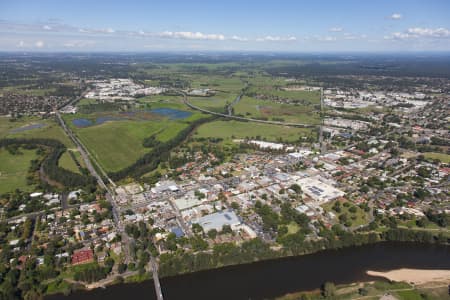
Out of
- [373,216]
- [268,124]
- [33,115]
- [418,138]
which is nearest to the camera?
[373,216]

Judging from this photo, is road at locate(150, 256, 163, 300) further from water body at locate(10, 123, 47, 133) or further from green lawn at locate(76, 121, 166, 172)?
water body at locate(10, 123, 47, 133)

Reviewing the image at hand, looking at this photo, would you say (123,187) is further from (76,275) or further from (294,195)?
(294,195)

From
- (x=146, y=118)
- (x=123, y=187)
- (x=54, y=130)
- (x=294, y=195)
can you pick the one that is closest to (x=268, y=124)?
(x=146, y=118)

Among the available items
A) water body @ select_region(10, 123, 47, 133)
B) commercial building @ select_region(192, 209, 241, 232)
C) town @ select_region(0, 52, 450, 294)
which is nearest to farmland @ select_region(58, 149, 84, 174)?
town @ select_region(0, 52, 450, 294)

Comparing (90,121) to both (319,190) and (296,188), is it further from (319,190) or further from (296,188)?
(319,190)

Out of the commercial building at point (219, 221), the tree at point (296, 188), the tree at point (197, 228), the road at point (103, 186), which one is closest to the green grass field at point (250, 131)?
the tree at point (296, 188)

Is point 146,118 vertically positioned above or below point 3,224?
above
